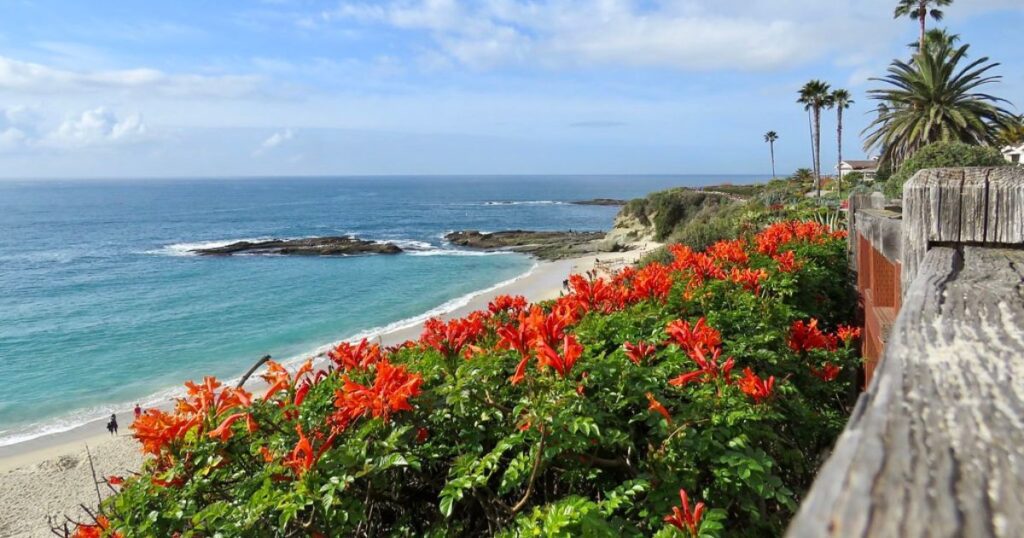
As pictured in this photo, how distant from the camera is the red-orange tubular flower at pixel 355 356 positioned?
2.85 meters

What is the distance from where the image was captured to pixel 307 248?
46656mm

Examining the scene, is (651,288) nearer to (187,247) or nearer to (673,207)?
(673,207)

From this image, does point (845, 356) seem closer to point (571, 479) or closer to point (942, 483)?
point (571, 479)

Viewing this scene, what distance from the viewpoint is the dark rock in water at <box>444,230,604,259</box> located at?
44.2 metres

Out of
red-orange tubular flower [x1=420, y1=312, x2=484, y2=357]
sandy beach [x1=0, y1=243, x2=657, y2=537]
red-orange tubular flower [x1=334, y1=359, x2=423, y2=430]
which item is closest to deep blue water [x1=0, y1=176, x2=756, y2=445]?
sandy beach [x1=0, y1=243, x2=657, y2=537]

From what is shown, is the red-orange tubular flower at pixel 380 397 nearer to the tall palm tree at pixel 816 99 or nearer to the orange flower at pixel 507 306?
the orange flower at pixel 507 306

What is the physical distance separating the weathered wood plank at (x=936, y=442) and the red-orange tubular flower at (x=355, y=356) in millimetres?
2367

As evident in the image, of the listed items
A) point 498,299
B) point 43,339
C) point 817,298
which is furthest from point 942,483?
point 43,339

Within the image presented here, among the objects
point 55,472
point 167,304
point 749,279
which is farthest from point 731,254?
point 167,304

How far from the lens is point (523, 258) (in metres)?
42.6

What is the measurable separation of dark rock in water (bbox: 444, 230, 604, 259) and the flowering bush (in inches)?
1557

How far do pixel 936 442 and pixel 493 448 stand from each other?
1938 mm

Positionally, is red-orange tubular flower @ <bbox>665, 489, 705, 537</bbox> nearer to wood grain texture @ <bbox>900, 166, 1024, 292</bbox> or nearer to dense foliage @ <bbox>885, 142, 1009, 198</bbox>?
wood grain texture @ <bbox>900, 166, 1024, 292</bbox>

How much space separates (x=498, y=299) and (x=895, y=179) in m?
21.2
